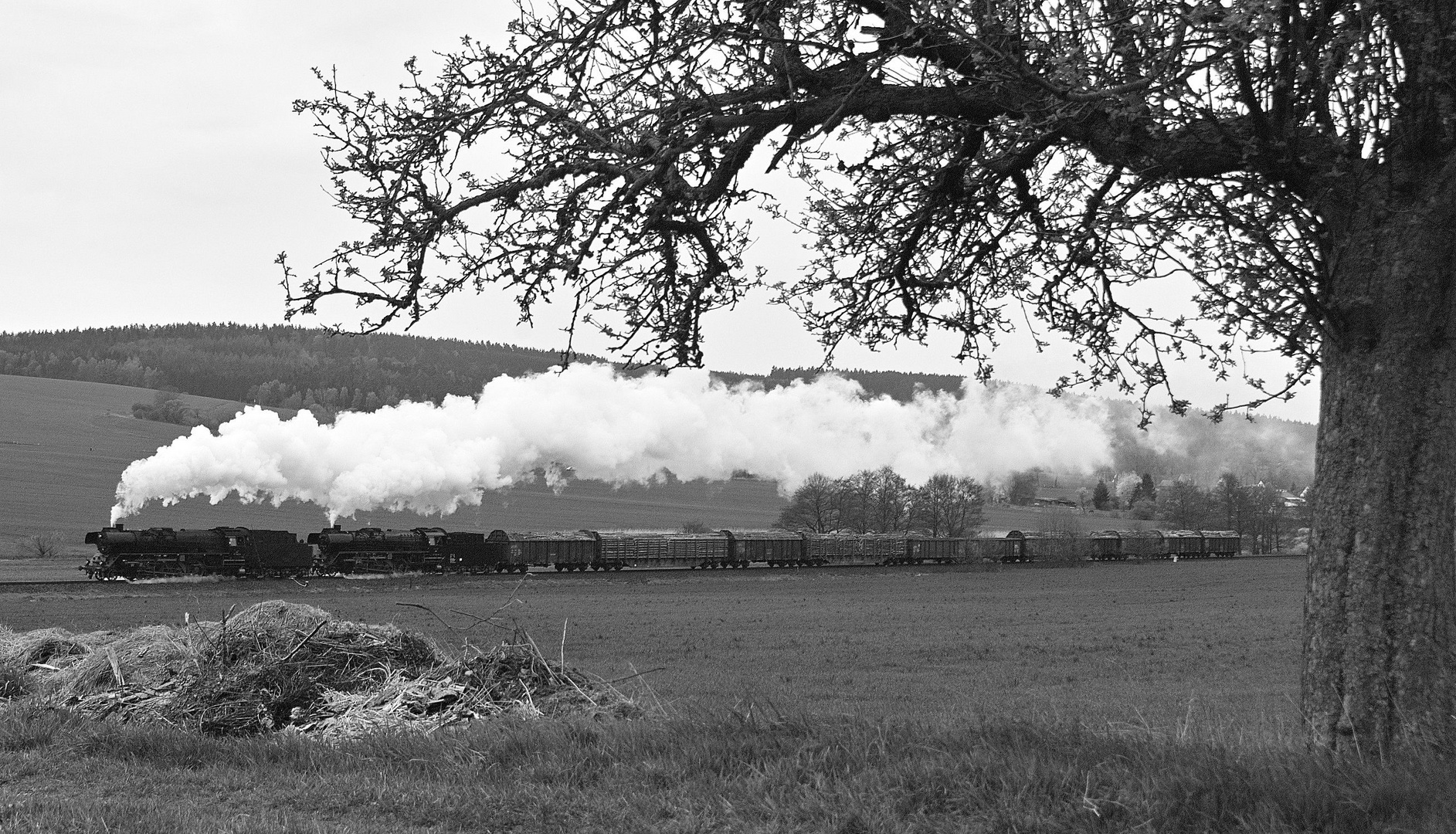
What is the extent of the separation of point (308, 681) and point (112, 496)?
11430cm

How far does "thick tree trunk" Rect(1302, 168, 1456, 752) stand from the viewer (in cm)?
595

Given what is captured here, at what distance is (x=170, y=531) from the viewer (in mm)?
50656

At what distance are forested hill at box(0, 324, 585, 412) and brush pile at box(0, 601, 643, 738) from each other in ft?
495

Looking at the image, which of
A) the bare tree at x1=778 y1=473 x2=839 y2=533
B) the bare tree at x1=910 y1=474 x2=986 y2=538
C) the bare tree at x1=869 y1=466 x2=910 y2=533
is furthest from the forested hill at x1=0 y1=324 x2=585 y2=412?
the bare tree at x1=910 y1=474 x2=986 y2=538

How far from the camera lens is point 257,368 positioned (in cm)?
17750

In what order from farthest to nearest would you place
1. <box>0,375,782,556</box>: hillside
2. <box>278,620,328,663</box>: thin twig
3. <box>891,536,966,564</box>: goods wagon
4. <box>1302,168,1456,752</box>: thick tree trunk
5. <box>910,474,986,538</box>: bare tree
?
<box>910,474,986,538</box>: bare tree → <box>0,375,782,556</box>: hillside → <box>891,536,966,564</box>: goods wagon → <box>278,620,328,663</box>: thin twig → <box>1302,168,1456,752</box>: thick tree trunk

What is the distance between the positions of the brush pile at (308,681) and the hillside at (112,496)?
77237mm

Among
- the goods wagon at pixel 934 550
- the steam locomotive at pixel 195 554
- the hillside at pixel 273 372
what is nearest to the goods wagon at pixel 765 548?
the goods wagon at pixel 934 550

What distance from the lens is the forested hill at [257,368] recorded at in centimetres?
16338

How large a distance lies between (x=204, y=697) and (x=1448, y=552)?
8703 millimetres

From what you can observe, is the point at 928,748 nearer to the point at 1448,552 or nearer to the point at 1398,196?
the point at 1448,552

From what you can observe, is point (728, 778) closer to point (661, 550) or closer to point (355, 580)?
point (355, 580)

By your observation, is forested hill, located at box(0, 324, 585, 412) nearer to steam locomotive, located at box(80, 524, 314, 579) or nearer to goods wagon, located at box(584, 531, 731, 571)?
goods wagon, located at box(584, 531, 731, 571)

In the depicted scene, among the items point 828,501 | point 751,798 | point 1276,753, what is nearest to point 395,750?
point 751,798
